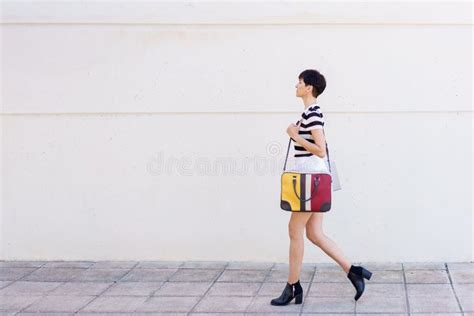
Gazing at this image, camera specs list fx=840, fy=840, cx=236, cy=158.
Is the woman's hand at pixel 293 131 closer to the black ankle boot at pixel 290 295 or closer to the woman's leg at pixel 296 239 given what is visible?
the woman's leg at pixel 296 239

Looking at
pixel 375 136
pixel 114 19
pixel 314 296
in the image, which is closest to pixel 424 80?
pixel 375 136

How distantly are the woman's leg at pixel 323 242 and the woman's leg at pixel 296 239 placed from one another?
0.09 meters

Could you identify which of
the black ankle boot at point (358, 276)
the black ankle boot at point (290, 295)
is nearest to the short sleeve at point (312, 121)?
the black ankle boot at point (358, 276)

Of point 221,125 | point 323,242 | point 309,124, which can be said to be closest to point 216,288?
point 323,242

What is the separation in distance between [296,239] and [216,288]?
1.03 meters

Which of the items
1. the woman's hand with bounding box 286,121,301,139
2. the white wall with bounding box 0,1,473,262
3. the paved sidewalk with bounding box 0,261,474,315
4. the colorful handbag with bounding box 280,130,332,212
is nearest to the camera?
the colorful handbag with bounding box 280,130,332,212

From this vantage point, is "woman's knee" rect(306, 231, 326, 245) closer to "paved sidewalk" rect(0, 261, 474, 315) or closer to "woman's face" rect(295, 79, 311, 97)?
"paved sidewalk" rect(0, 261, 474, 315)

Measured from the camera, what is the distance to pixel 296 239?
253 inches

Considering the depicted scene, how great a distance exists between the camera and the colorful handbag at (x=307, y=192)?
6.22 meters

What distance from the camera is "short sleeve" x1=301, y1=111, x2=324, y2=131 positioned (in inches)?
247

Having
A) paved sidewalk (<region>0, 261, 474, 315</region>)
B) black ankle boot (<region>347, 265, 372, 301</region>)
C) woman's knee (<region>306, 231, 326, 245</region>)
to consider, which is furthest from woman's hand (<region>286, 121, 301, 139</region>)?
paved sidewalk (<region>0, 261, 474, 315</region>)

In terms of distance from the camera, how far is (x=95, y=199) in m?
8.05

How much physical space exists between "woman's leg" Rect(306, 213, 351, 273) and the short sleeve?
69 centimetres

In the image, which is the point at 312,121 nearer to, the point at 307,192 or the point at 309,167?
the point at 309,167
